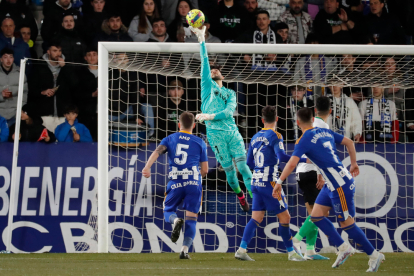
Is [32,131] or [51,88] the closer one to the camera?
[32,131]

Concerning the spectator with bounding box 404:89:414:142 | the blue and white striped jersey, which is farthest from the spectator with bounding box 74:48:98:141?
the spectator with bounding box 404:89:414:142

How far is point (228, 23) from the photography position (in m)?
10.4

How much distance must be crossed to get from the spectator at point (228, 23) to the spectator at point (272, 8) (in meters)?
0.79

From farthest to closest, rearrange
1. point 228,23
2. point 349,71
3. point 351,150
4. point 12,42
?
1. point 228,23
2. point 12,42
3. point 349,71
4. point 351,150

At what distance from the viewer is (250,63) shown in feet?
28.0

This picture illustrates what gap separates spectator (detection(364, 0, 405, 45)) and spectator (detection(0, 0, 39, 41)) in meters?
6.29

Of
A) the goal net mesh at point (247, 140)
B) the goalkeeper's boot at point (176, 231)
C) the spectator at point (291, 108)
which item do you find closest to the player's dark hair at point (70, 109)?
the goal net mesh at point (247, 140)

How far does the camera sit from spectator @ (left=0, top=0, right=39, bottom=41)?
10.0 metres

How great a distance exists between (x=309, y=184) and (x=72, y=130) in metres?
3.79

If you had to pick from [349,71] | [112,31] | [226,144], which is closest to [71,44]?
[112,31]

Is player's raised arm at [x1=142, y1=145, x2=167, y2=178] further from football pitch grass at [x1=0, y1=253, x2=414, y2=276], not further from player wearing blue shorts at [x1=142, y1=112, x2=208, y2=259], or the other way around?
football pitch grass at [x1=0, y1=253, x2=414, y2=276]

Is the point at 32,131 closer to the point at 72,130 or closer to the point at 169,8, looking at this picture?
the point at 72,130

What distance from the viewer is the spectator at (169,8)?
35.4ft

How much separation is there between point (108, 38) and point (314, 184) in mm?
4936
